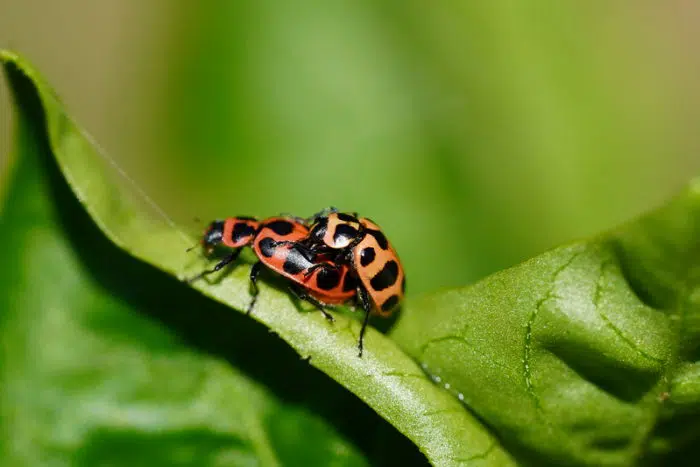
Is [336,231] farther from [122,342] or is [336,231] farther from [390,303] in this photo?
[122,342]

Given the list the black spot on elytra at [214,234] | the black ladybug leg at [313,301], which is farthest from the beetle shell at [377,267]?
the black spot on elytra at [214,234]

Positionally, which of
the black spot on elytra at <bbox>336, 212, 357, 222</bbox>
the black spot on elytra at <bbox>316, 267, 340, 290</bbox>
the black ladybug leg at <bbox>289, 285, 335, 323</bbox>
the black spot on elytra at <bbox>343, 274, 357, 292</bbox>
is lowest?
the black spot on elytra at <bbox>343, 274, 357, 292</bbox>

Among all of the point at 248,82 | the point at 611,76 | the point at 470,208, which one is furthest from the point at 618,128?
the point at 248,82

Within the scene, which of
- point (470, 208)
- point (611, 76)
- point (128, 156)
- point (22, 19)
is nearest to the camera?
point (470, 208)

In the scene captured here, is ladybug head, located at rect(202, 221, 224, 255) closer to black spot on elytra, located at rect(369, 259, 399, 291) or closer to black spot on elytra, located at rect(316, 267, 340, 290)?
black spot on elytra, located at rect(316, 267, 340, 290)

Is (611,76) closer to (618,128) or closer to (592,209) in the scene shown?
(618,128)

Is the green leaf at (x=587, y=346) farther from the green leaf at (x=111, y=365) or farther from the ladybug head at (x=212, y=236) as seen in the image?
the ladybug head at (x=212, y=236)

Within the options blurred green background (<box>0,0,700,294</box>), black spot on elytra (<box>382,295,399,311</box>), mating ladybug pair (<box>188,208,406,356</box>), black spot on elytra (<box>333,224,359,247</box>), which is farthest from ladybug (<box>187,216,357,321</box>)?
blurred green background (<box>0,0,700,294</box>)
